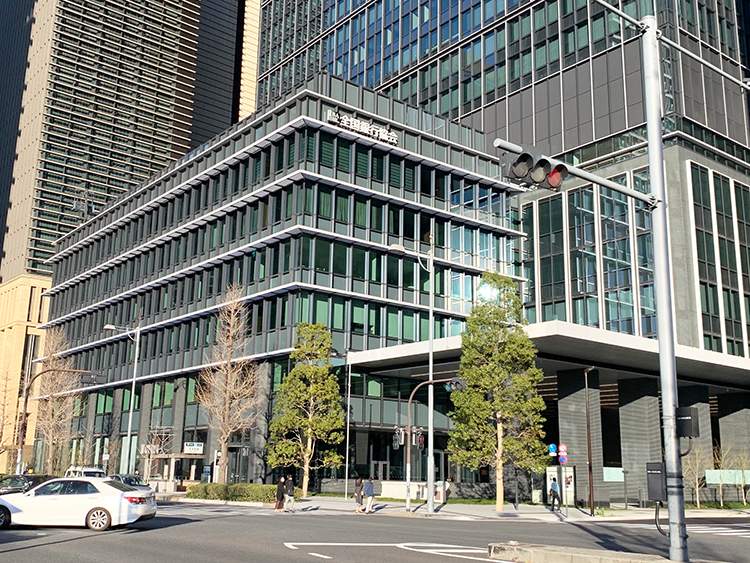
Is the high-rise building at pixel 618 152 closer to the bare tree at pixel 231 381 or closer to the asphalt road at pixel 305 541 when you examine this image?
the bare tree at pixel 231 381

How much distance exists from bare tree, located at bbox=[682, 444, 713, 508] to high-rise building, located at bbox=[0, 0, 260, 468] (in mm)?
89615

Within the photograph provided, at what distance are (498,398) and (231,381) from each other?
56.9ft

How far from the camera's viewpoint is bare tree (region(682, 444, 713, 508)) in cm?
4712

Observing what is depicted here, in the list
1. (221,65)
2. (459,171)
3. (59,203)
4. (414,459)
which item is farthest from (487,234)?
(221,65)

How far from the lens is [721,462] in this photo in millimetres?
49906

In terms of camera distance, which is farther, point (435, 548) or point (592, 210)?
point (592, 210)

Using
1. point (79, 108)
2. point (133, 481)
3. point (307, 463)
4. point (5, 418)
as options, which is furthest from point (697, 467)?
point (79, 108)

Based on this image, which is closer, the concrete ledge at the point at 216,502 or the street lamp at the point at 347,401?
the concrete ledge at the point at 216,502

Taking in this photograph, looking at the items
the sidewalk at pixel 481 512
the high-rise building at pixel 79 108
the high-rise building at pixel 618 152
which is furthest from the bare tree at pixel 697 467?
the high-rise building at pixel 79 108

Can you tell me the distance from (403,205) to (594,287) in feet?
71.2

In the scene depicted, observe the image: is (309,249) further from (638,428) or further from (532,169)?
(532,169)

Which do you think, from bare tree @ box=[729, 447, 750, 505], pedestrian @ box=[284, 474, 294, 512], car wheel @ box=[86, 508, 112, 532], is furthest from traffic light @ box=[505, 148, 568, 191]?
bare tree @ box=[729, 447, 750, 505]

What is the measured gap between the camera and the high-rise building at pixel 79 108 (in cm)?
12556

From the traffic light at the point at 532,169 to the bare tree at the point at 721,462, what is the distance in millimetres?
42249
